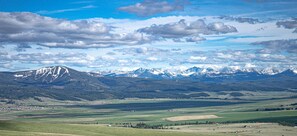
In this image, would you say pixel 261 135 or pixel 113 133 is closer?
pixel 113 133

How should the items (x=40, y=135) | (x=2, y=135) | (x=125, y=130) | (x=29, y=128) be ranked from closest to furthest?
(x=2, y=135) → (x=40, y=135) → (x=29, y=128) → (x=125, y=130)

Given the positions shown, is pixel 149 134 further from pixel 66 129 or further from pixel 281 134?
pixel 281 134

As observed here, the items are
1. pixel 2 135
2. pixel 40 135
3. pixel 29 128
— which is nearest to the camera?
pixel 2 135

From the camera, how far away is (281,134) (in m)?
183

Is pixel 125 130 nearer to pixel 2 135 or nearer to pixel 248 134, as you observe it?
pixel 248 134

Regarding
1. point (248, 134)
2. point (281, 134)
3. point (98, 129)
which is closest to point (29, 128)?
point (98, 129)

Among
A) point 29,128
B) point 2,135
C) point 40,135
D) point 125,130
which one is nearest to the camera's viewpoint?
point 2,135

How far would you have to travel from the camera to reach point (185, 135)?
161250 millimetres

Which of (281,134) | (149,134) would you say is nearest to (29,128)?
(149,134)

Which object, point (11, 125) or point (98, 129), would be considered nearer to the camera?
point (11, 125)

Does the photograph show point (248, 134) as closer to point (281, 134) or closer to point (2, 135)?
point (281, 134)

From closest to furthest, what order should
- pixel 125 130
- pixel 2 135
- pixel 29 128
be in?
pixel 2 135
pixel 29 128
pixel 125 130

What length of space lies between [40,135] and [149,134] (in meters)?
47.4

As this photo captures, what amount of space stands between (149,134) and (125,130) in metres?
13.6
